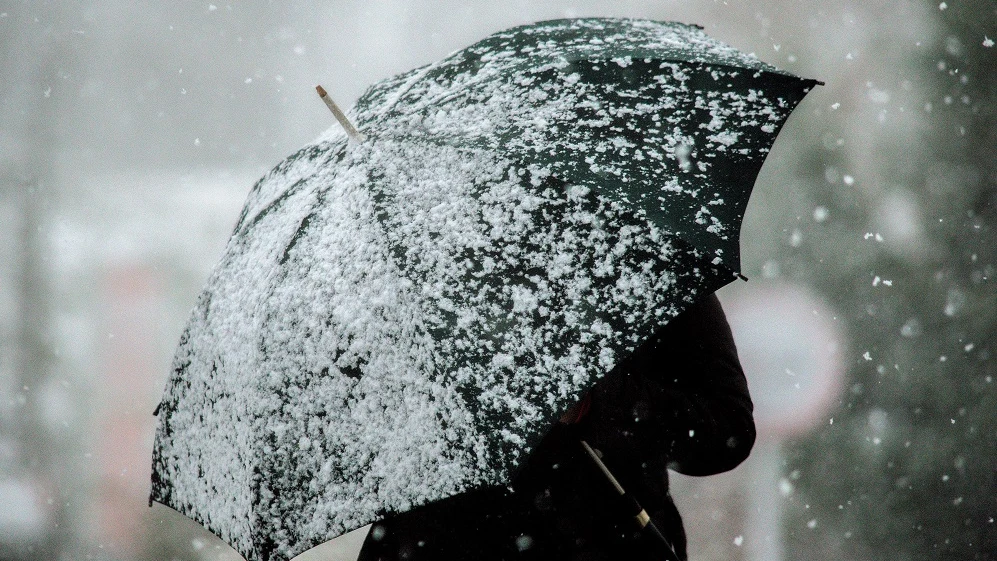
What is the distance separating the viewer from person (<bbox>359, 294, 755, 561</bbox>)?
60.2 inches

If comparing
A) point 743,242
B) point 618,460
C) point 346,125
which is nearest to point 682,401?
point 618,460

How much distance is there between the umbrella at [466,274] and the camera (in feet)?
4.01

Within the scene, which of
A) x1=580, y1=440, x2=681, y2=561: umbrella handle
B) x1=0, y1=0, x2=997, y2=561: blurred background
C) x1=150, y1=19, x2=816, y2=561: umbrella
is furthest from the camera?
x1=0, y1=0, x2=997, y2=561: blurred background

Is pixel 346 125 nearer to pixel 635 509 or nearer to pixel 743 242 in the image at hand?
pixel 635 509

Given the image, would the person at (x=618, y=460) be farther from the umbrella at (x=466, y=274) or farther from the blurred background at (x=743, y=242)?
the blurred background at (x=743, y=242)

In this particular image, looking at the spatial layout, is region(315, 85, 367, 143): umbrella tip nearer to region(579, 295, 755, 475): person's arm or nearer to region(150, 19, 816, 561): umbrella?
region(150, 19, 816, 561): umbrella

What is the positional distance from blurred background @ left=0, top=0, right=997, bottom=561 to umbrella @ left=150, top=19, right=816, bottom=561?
16.2ft

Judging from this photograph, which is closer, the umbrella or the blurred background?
the umbrella

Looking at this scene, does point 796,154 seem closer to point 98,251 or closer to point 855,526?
point 855,526

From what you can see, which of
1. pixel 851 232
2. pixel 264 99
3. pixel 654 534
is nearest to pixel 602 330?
pixel 654 534

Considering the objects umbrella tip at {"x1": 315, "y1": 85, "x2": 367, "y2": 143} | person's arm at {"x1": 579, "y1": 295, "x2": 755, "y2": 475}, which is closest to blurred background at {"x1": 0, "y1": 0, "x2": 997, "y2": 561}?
person's arm at {"x1": 579, "y1": 295, "x2": 755, "y2": 475}

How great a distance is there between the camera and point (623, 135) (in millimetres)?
A: 1383

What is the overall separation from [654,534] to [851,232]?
19.5ft

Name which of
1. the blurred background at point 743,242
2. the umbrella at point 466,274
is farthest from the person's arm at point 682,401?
the blurred background at point 743,242
